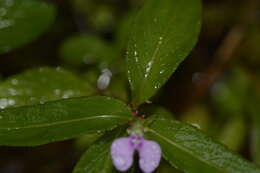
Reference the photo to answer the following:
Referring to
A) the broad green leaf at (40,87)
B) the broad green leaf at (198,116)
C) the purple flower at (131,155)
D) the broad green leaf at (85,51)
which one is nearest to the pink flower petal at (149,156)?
the purple flower at (131,155)

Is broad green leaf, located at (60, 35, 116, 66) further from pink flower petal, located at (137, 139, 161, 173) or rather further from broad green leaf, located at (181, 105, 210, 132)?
pink flower petal, located at (137, 139, 161, 173)

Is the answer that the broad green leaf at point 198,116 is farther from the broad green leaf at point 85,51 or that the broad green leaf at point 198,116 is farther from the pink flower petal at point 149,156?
the pink flower petal at point 149,156

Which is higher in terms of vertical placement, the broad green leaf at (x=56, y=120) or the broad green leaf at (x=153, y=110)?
the broad green leaf at (x=56, y=120)

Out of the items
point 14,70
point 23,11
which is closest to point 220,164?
point 23,11

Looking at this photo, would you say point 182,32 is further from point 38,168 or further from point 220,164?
point 38,168

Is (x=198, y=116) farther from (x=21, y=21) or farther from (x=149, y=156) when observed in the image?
(x=149, y=156)


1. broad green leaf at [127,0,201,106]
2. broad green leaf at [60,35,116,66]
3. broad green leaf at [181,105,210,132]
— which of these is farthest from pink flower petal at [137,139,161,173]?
broad green leaf at [60,35,116,66]
